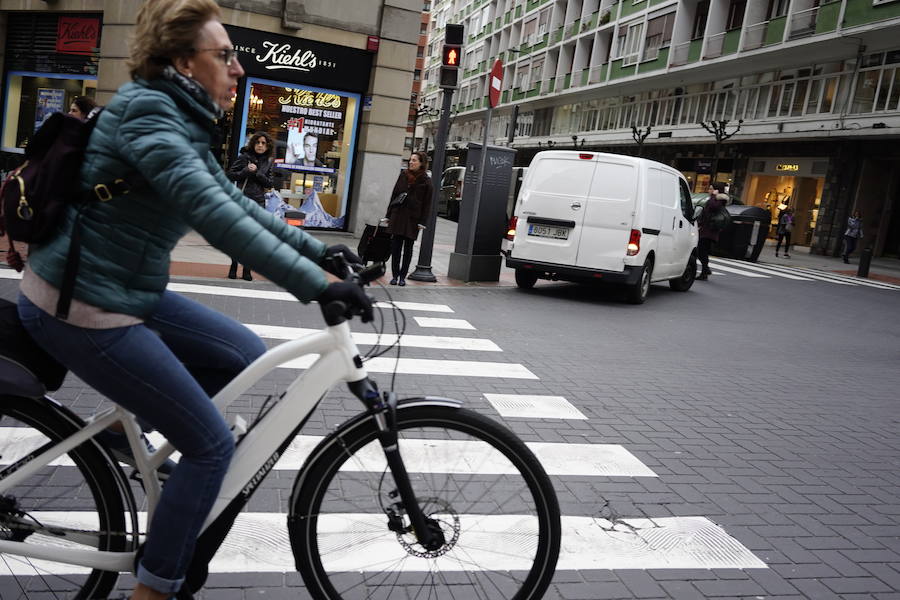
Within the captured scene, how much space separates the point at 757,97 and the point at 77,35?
2796 centimetres

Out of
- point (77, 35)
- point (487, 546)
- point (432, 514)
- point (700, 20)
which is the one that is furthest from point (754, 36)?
point (432, 514)

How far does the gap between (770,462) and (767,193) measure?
33.4 m

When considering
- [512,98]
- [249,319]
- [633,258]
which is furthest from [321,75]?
[512,98]

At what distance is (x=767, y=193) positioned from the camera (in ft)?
117

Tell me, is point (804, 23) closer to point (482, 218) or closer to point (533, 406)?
point (482, 218)

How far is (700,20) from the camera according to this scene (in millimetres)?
38125

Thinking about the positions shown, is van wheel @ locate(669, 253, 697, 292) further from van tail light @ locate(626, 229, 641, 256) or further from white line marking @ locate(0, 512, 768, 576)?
white line marking @ locate(0, 512, 768, 576)

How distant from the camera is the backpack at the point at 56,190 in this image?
2.06 metres

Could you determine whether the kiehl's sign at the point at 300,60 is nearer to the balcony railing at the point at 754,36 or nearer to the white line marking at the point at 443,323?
the white line marking at the point at 443,323

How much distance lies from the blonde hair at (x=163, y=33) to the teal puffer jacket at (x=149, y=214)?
6 cm

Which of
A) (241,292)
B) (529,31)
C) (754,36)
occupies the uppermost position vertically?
(529,31)

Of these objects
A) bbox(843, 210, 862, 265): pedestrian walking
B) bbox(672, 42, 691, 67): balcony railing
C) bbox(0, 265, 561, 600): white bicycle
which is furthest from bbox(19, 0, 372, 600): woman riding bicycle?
bbox(672, 42, 691, 67): balcony railing

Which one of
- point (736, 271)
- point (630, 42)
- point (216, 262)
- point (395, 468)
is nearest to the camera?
point (395, 468)

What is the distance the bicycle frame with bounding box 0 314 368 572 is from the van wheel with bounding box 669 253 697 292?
12.6 meters
